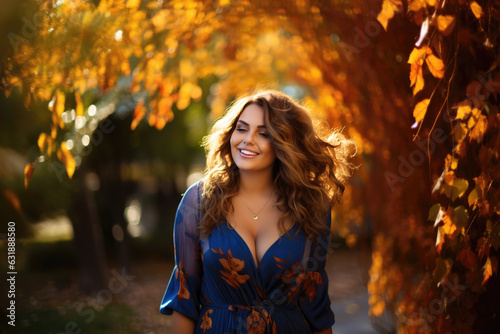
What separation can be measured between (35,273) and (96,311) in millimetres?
2601

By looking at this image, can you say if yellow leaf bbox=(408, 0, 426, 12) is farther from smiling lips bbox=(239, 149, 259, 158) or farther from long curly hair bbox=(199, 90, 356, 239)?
smiling lips bbox=(239, 149, 259, 158)

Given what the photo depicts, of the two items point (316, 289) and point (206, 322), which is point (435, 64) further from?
point (206, 322)

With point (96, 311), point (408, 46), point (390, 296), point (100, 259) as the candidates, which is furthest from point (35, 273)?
point (408, 46)

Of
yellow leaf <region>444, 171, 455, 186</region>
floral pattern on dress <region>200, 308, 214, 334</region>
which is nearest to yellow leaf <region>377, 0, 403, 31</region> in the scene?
yellow leaf <region>444, 171, 455, 186</region>

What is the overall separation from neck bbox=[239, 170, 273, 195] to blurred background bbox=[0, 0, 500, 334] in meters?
0.46

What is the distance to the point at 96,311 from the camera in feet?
26.5

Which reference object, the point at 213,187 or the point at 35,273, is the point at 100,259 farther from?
the point at 213,187

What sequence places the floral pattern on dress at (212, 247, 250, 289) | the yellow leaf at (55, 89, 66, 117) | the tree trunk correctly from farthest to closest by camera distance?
the tree trunk → the yellow leaf at (55, 89, 66, 117) → the floral pattern on dress at (212, 247, 250, 289)

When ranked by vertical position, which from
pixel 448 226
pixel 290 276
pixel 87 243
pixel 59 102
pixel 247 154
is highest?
pixel 59 102

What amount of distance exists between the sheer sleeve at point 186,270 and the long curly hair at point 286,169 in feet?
0.21

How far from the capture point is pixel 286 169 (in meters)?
2.78

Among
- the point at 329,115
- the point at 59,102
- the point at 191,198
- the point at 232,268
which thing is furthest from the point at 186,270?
the point at 329,115

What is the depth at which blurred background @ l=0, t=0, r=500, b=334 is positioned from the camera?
2375 millimetres

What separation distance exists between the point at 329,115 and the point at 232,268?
411 cm
